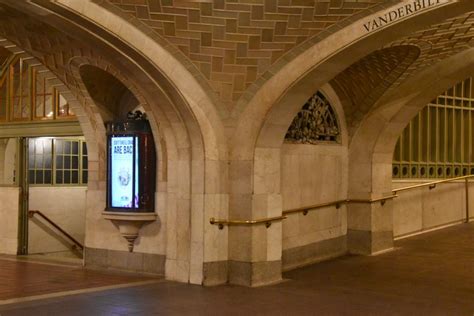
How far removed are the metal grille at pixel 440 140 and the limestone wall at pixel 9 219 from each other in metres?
7.10

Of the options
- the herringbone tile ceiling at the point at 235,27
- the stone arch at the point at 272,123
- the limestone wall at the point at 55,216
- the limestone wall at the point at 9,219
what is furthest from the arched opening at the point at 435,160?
the limestone wall at the point at 9,219

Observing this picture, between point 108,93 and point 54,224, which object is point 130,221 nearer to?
point 108,93

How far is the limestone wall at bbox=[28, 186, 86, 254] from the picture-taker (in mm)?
13492

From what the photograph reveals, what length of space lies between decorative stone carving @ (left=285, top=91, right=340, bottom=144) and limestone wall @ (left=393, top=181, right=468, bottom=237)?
2.66 metres

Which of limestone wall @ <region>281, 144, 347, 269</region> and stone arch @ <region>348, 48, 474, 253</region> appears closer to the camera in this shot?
limestone wall @ <region>281, 144, 347, 269</region>

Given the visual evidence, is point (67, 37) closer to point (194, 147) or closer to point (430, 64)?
point (194, 147)

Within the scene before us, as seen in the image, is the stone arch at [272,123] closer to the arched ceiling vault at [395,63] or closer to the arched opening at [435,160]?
the arched ceiling vault at [395,63]

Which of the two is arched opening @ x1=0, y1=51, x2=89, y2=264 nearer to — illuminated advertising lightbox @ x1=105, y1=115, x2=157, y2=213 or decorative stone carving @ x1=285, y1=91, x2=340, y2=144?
illuminated advertising lightbox @ x1=105, y1=115, x2=157, y2=213

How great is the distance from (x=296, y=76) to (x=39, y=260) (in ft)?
18.5

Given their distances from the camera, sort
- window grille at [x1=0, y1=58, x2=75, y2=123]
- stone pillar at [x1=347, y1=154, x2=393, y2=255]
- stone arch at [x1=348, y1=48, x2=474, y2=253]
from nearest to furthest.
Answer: stone arch at [x1=348, y1=48, x2=474, y2=253] → stone pillar at [x1=347, y1=154, x2=393, y2=255] → window grille at [x1=0, y1=58, x2=75, y2=123]

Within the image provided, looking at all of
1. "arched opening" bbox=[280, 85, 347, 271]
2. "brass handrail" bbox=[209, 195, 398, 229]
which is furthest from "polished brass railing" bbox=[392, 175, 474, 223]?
"arched opening" bbox=[280, 85, 347, 271]

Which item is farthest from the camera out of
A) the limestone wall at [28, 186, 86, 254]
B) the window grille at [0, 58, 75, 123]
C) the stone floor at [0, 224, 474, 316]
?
the limestone wall at [28, 186, 86, 254]

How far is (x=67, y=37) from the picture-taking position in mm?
9586

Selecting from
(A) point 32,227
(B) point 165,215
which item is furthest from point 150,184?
(A) point 32,227
